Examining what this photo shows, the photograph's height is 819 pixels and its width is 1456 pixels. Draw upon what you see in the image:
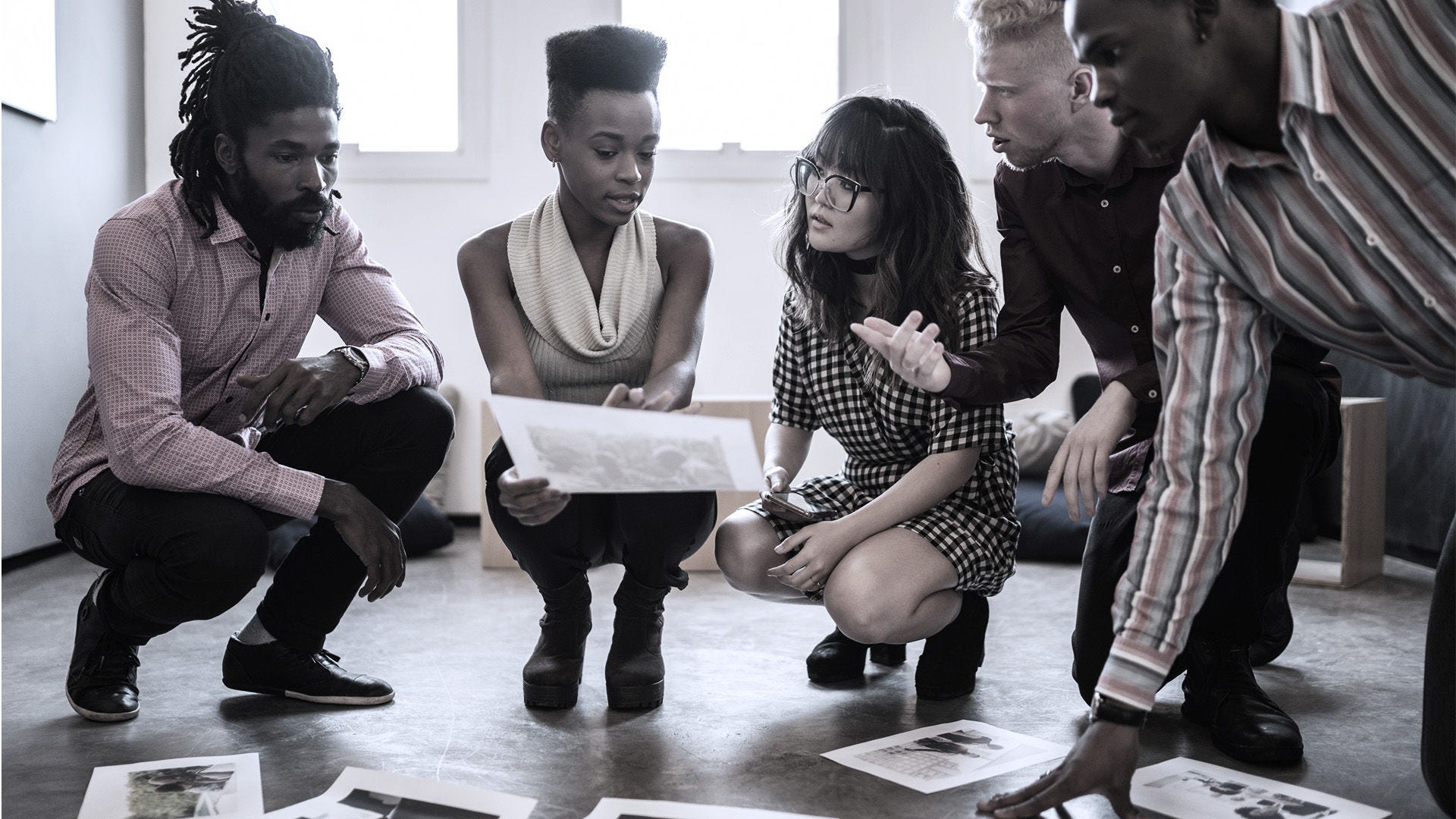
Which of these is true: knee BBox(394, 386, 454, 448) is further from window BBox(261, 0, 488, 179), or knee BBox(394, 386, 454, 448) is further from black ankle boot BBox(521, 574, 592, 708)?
window BBox(261, 0, 488, 179)

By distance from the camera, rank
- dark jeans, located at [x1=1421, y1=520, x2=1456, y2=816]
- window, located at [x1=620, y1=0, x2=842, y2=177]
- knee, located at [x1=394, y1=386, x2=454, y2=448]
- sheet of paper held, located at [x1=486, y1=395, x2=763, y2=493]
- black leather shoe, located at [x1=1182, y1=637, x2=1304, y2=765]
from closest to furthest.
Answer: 1. dark jeans, located at [x1=1421, y1=520, x2=1456, y2=816]
2. sheet of paper held, located at [x1=486, y1=395, x2=763, y2=493]
3. black leather shoe, located at [x1=1182, y1=637, x2=1304, y2=765]
4. knee, located at [x1=394, y1=386, x2=454, y2=448]
5. window, located at [x1=620, y1=0, x2=842, y2=177]

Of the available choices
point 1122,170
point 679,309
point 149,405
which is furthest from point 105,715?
point 1122,170

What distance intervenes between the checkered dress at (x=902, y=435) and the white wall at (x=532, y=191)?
2.01m

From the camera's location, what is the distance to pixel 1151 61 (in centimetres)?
117

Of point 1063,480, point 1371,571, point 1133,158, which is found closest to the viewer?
point 1063,480

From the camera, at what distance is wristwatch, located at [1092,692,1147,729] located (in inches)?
47.4

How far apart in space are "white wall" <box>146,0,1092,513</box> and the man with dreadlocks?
6.76 ft

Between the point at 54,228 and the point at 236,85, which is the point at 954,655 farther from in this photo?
the point at 54,228

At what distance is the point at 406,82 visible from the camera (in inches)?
162

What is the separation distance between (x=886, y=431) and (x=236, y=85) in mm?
1190

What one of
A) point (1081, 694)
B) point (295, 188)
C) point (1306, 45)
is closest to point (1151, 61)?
point (1306, 45)

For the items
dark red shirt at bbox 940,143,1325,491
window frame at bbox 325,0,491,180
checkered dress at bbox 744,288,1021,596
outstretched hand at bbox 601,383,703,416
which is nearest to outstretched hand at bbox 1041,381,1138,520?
dark red shirt at bbox 940,143,1325,491

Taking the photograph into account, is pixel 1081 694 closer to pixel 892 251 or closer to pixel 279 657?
pixel 892 251

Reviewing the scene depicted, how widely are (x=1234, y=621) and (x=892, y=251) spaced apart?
766 mm
